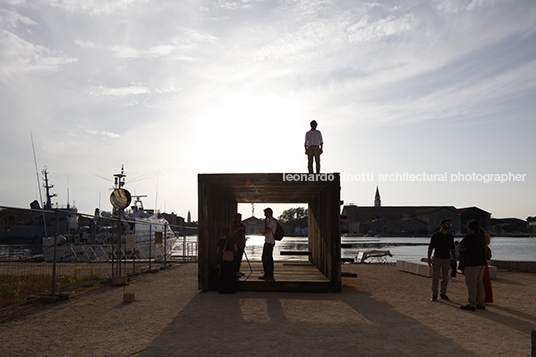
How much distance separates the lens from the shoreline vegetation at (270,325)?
5.66 m

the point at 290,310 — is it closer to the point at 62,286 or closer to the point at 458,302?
the point at 458,302

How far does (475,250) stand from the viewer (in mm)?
8461

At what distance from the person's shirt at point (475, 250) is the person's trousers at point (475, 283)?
4.3 inches

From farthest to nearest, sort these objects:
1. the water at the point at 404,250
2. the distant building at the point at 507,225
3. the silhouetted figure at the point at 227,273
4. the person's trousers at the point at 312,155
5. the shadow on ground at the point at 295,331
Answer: the distant building at the point at 507,225 → the water at the point at 404,250 → the person's trousers at the point at 312,155 → the silhouetted figure at the point at 227,273 → the shadow on ground at the point at 295,331

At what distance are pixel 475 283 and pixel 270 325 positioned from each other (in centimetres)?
444

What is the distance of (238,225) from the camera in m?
11.2

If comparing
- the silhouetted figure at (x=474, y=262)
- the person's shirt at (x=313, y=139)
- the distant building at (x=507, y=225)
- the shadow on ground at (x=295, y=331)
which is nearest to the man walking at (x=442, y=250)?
the silhouetted figure at (x=474, y=262)

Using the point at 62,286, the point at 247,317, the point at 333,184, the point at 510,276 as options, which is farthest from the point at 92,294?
the point at 510,276

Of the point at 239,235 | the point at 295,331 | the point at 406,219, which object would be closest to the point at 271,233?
the point at 239,235

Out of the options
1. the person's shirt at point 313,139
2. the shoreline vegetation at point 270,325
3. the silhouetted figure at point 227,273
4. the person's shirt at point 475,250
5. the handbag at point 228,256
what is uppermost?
the person's shirt at point 313,139

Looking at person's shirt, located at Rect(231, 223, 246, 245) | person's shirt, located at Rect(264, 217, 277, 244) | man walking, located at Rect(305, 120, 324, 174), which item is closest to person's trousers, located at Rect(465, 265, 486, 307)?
person's shirt, located at Rect(264, 217, 277, 244)

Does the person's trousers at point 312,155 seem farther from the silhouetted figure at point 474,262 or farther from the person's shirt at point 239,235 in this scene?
the silhouetted figure at point 474,262

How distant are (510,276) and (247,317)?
12073mm

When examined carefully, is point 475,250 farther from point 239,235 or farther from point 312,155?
point 312,155
